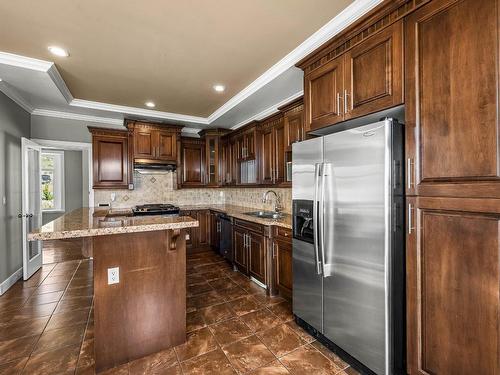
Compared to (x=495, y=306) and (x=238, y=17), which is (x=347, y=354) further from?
(x=238, y=17)

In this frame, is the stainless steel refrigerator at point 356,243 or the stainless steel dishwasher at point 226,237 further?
the stainless steel dishwasher at point 226,237

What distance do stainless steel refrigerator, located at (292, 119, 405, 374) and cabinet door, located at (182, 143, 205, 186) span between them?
325cm

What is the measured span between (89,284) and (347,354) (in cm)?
330

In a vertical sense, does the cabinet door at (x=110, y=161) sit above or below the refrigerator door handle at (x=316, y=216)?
above

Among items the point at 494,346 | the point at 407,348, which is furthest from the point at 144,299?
the point at 494,346

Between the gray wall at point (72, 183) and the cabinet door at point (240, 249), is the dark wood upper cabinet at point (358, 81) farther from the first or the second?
the gray wall at point (72, 183)

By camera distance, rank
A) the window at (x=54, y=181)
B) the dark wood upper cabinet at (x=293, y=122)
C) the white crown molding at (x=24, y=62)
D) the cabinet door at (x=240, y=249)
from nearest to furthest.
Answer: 1. the white crown molding at (x=24, y=62)
2. the dark wood upper cabinet at (x=293, y=122)
3. the cabinet door at (x=240, y=249)
4. the window at (x=54, y=181)

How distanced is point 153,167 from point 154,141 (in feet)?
1.58

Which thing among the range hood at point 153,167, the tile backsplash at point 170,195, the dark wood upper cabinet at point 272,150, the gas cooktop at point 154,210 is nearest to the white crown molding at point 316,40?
the dark wood upper cabinet at point 272,150

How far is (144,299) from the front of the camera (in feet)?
6.46

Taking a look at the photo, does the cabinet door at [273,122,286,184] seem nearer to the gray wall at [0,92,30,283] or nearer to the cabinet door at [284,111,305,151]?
the cabinet door at [284,111,305,151]

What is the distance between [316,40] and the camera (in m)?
2.25

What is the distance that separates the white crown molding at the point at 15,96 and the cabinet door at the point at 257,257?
3.54m

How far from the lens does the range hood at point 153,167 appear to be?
4.56 m
